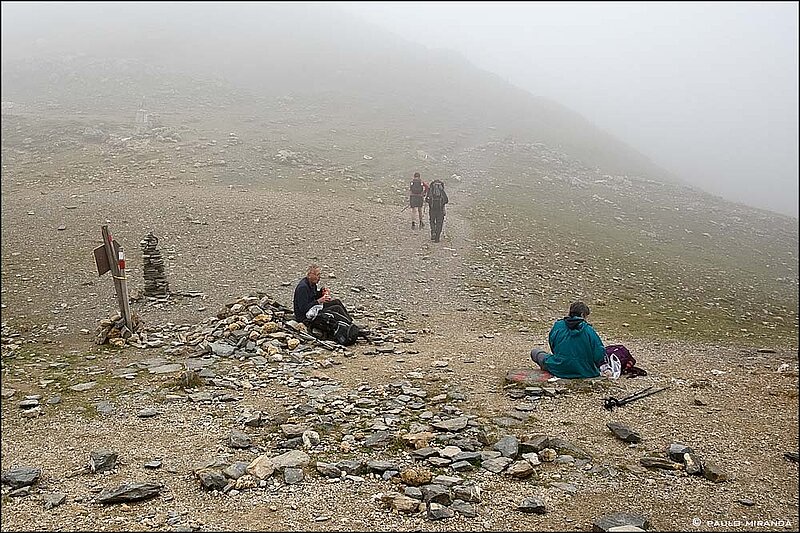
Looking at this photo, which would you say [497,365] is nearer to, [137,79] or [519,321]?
[519,321]

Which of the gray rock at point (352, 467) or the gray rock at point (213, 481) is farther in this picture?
the gray rock at point (352, 467)

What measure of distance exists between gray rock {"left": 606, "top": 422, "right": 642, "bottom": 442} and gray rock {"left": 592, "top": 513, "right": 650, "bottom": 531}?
204 centimetres

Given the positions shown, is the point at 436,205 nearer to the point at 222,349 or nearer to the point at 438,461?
the point at 222,349

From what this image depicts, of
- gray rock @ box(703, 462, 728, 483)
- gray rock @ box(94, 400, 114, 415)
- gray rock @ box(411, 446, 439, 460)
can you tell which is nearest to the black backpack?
gray rock @ box(94, 400, 114, 415)

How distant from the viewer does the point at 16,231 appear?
21.0 meters

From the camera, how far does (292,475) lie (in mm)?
6480

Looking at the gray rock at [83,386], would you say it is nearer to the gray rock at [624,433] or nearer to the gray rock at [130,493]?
the gray rock at [130,493]

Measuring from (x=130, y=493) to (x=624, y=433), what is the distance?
5.66 m

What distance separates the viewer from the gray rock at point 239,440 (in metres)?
7.39

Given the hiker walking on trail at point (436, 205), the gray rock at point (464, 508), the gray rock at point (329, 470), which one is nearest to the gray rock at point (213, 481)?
the gray rock at point (329, 470)

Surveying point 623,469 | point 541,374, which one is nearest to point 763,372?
point 541,374

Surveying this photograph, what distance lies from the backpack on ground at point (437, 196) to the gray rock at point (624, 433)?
1573 cm

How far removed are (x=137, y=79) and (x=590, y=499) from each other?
63.6m

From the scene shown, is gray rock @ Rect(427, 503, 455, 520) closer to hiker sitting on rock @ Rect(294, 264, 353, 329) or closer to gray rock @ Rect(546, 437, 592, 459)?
gray rock @ Rect(546, 437, 592, 459)
